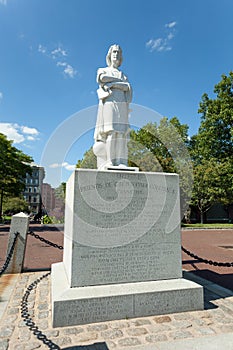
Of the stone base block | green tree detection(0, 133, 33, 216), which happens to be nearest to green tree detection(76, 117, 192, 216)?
green tree detection(0, 133, 33, 216)

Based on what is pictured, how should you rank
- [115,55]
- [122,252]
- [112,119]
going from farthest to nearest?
[115,55] < [112,119] < [122,252]

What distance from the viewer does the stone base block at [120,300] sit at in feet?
11.2

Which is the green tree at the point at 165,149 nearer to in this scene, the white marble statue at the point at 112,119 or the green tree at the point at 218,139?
the green tree at the point at 218,139

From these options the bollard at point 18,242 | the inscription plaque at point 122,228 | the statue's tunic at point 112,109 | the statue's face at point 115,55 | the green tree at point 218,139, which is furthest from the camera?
the green tree at point 218,139

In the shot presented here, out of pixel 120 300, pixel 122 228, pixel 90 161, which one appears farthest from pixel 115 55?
pixel 90 161

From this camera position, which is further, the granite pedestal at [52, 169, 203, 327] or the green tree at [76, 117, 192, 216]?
the green tree at [76, 117, 192, 216]

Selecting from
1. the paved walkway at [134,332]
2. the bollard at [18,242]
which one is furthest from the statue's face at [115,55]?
the paved walkway at [134,332]

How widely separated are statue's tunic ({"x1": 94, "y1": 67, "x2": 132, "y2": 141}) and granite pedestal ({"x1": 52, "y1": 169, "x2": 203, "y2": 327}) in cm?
115

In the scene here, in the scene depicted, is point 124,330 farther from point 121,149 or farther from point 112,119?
point 112,119

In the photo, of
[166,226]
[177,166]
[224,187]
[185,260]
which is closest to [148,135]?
[177,166]

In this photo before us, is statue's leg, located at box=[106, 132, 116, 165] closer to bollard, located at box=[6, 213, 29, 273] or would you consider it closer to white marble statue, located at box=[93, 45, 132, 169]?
white marble statue, located at box=[93, 45, 132, 169]

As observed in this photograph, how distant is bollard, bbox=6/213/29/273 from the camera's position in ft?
21.4

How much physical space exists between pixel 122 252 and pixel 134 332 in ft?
3.79

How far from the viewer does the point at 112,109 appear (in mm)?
4914
